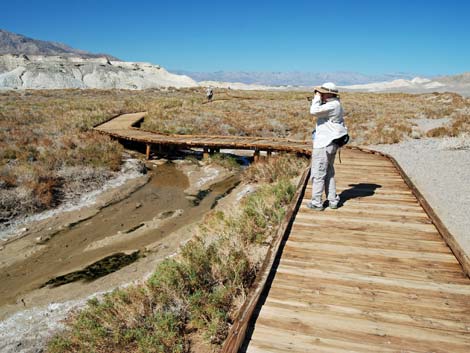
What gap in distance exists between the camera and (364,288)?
4.09m

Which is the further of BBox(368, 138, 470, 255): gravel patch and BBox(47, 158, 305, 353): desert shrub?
BBox(368, 138, 470, 255): gravel patch

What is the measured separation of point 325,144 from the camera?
5.77 meters

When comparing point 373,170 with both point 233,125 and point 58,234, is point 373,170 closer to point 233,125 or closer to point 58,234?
point 58,234

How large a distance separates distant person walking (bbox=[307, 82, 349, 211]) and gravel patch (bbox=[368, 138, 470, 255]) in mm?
2734

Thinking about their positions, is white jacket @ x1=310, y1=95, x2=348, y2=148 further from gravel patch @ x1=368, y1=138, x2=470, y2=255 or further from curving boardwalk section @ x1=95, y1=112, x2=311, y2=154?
curving boardwalk section @ x1=95, y1=112, x2=311, y2=154

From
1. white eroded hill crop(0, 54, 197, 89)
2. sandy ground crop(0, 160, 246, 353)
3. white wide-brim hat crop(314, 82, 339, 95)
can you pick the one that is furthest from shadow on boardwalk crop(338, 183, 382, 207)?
white eroded hill crop(0, 54, 197, 89)

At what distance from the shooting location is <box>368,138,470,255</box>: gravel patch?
7.07 meters

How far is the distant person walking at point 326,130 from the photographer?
18.4ft

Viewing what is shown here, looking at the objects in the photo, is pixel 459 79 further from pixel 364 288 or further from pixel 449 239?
pixel 364 288

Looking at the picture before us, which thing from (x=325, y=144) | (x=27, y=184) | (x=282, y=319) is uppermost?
(x=325, y=144)

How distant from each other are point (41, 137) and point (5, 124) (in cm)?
409

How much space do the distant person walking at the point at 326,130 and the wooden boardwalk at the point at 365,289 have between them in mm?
838

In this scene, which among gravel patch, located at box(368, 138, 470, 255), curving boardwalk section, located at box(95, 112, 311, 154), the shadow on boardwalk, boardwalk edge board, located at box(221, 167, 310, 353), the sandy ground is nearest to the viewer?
boardwalk edge board, located at box(221, 167, 310, 353)

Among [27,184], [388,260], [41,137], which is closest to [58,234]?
[27,184]
